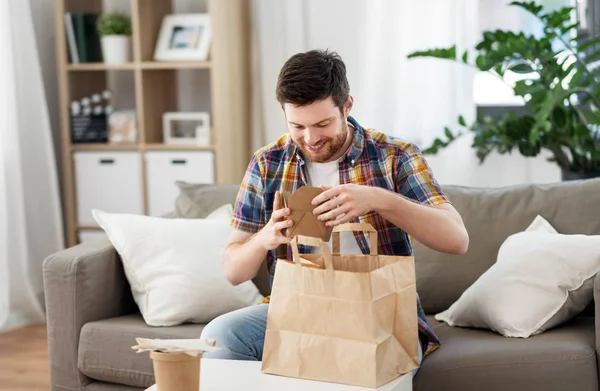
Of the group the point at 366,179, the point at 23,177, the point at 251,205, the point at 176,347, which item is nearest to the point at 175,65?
the point at 23,177

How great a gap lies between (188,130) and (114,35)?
577mm

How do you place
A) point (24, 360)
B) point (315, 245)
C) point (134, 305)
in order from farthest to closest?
1. point (24, 360)
2. point (134, 305)
3. point (315, 245)

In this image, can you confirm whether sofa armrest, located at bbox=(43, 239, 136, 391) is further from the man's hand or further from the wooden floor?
the man's hand

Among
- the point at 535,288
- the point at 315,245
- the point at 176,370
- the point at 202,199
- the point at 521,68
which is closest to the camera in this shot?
the point at 176,370

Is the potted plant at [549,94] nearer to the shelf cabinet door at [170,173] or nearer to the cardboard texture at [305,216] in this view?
the shelf cabinet door at [170,173]

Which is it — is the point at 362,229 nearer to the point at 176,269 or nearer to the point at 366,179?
the point at 366,179

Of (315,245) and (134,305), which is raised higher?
(315,245)

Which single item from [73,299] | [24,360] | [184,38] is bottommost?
[24,360]

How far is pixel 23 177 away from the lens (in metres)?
4.09

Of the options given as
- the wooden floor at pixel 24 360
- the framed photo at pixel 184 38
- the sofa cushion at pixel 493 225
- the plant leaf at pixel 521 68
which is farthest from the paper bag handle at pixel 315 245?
the framed photo at pixel 184 38

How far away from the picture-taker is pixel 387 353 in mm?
1680

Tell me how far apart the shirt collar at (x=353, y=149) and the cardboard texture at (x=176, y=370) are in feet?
2.27

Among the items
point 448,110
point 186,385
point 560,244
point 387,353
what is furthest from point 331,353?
point 448,110

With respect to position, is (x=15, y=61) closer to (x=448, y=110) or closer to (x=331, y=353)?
(x=448, y=110)
